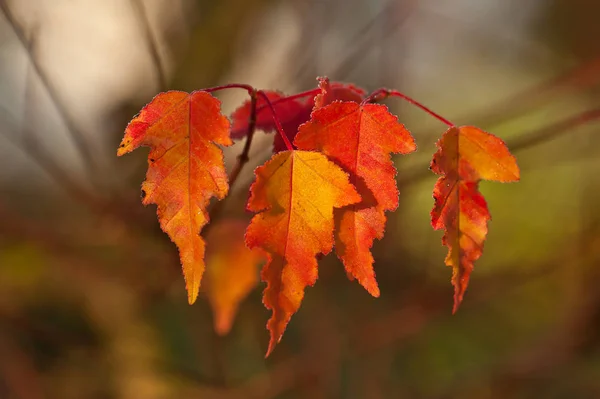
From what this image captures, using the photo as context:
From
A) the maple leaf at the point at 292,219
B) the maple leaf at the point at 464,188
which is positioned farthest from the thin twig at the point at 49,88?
the maple leaf at the point at 464,188

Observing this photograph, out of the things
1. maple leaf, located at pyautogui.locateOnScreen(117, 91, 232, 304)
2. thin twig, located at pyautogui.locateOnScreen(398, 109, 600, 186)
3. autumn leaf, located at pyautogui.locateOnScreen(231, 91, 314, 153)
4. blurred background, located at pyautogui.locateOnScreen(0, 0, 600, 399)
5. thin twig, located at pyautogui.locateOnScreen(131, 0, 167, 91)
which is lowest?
blurred background, located at pyautogui.locateOnScreen(0, 0, 600, 399)

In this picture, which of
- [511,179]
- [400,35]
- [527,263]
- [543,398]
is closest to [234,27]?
[400,35]

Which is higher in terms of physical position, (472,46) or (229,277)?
(229,277)

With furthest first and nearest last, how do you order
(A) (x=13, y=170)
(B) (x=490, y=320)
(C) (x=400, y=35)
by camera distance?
(B) (x=490, y=320) → (A) (x=13, y=170) → (C) (x=400, y=35)

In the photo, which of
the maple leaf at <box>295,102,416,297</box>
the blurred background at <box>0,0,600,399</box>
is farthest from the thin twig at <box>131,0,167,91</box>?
the maple leaf at <box>295,102,416,297</box>

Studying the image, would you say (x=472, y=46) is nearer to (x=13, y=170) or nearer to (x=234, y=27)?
(x=234, y=27)

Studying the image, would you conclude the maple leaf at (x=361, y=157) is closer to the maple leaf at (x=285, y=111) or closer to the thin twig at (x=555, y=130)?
the maple leaf at (x=285, y=111)

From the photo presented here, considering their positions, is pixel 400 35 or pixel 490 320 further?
pixel 490 320

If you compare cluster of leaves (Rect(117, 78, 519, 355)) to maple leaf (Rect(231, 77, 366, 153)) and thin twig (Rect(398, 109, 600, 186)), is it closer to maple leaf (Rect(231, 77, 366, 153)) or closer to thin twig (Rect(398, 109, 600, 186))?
maple leaf (Rect(231, 77, 366, 153))

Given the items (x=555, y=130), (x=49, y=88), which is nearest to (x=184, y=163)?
(x=555, y=130)
